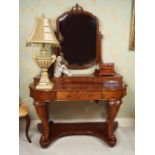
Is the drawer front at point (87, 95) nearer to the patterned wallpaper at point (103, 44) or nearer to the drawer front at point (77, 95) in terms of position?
the drawer front at point (77, 95)

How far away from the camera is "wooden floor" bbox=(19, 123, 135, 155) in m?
2.23

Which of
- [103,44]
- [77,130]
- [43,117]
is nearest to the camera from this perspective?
[43,117]

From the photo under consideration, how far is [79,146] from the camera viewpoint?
235 cm

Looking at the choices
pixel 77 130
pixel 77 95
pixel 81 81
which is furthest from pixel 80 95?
pixel 77 130

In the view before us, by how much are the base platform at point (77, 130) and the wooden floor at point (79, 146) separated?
0.05 meters

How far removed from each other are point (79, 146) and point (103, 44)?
120 cm

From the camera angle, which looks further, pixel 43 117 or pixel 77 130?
pixel 77 130

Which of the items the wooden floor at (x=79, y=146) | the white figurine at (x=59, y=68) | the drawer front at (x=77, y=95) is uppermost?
the white figurine at (x=59, y=68)

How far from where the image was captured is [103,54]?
2713mm

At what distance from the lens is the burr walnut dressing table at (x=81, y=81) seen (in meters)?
2.21

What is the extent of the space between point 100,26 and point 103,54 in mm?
333

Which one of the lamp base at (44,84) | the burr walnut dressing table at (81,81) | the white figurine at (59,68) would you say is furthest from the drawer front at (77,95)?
the white figurine at (59,68)

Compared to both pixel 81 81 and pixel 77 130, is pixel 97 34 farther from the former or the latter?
pixel 77 130
